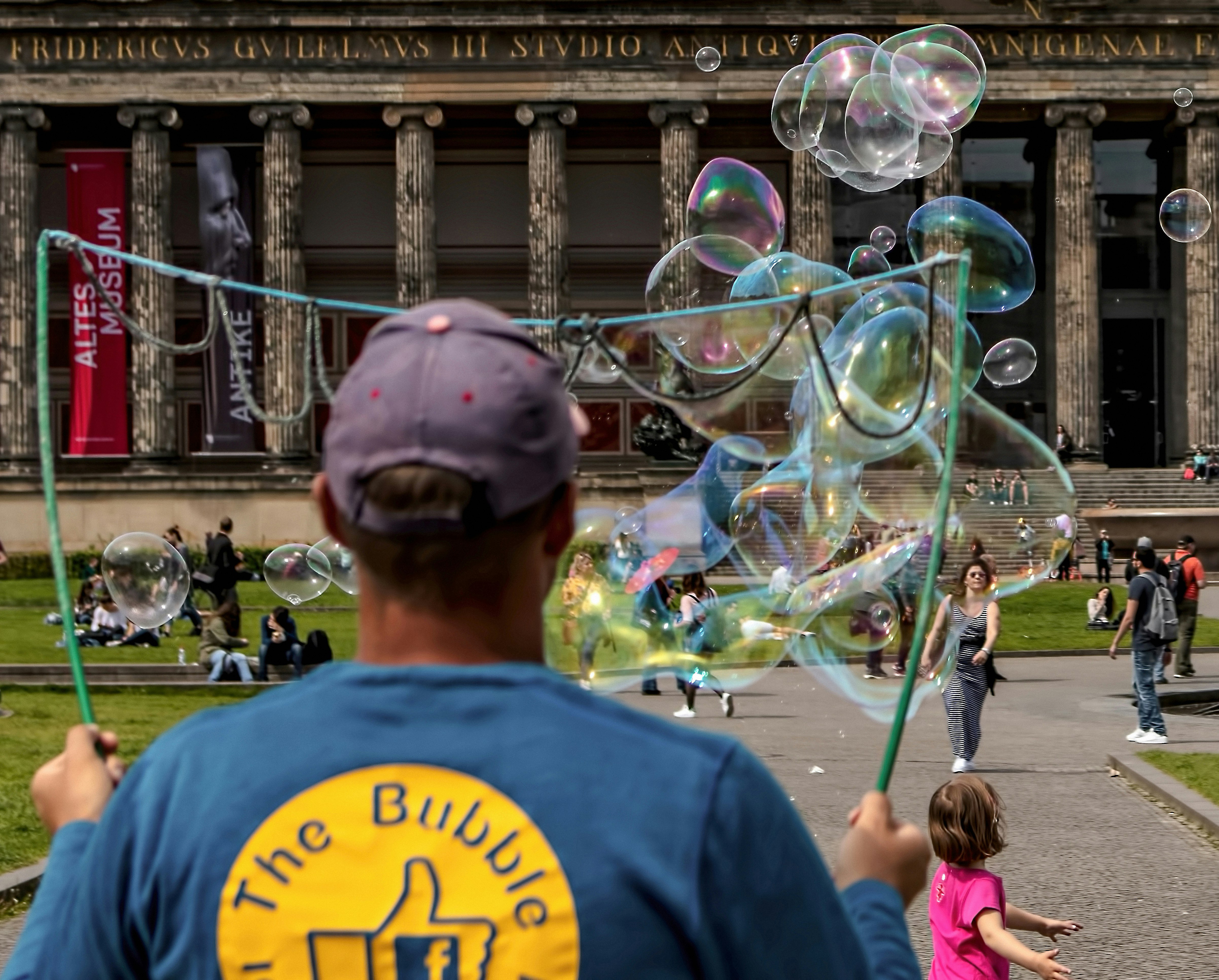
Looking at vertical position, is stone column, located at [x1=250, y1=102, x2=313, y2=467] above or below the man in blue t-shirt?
above

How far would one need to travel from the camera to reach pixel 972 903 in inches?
196

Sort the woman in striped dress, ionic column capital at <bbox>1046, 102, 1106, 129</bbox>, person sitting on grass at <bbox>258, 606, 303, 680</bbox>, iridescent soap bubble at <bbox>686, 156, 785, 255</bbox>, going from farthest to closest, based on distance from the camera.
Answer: ionic column capital at <bbox>1046, 102, 1106, 129</bbox> → person sitting on grass at <bbox>258, 606, 303, 680</bbox> → the woman in striped dress → iridescent soap bubble at <bbox>686, 156, 785, 255</bbox>

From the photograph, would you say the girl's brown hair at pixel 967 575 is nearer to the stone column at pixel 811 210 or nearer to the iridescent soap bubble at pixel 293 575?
the iridescent soap bubble at pixel 293 575

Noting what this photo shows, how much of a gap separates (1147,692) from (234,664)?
33.1 feet

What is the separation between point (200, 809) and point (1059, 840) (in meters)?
9.50

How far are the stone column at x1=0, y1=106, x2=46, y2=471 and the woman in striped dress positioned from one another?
37.2 metres

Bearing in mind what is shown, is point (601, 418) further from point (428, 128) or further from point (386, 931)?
point (386, 931)

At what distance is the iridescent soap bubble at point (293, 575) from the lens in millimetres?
16141

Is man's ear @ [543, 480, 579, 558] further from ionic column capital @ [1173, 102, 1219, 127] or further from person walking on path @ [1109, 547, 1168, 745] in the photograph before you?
ionic column capital @ [1173, 102, 1219, 127]

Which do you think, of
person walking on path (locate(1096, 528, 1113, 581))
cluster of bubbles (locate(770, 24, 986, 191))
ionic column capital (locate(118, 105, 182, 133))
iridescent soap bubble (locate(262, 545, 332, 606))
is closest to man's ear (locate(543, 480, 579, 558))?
cluster of bubbles (locate(770, 24, 986, 191))

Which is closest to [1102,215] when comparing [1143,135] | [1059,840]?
[1143,135]

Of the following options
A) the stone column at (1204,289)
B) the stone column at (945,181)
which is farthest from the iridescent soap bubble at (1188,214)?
the stone column at (1204,289)

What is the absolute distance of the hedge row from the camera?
40594 mm

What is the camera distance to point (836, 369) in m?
7.91
